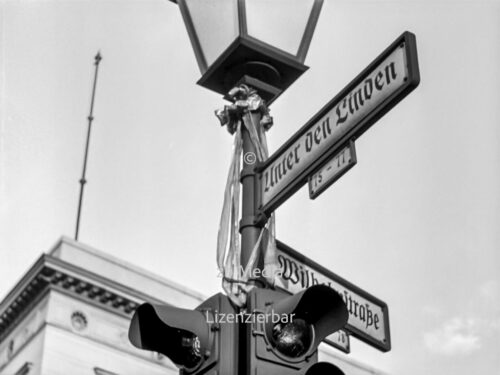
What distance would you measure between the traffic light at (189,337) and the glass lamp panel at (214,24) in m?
1.83

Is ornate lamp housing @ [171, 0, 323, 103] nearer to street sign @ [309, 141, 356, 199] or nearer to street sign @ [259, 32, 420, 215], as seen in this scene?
street sign @ [259, 32, 420, 215]

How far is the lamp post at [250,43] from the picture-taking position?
5633 millimetres

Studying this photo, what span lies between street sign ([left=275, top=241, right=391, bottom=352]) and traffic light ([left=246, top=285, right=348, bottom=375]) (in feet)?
2.74

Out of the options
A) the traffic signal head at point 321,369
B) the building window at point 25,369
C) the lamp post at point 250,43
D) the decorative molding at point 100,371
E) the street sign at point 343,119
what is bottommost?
the traffic signal head at point 321,369

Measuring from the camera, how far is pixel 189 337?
4629 millimetres

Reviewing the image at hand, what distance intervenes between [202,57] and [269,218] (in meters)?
1.20

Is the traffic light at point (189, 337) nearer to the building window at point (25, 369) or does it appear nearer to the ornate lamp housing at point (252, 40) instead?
the ornate lamp housing at point (252, 40)

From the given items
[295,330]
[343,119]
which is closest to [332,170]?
[343,119]

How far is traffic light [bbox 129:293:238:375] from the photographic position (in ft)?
14.9

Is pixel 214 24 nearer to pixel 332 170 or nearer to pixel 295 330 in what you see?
pixel 332 170

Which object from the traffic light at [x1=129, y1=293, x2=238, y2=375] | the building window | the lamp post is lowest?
the traffic light at [x1=129, y1=293, x2=238, y2=375]

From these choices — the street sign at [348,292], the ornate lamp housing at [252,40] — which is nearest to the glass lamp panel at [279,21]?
the ornate lamp housing at [252,40]

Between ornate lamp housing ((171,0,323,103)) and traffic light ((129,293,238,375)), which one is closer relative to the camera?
traffic light ((129,293,238,375))

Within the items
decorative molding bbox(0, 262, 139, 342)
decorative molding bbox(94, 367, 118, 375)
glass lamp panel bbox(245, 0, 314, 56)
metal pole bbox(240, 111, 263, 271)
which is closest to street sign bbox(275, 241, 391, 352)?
metal pole bbox(240, 111, 263, 271)
